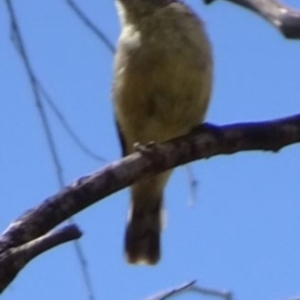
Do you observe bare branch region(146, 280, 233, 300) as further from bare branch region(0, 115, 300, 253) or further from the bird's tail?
the bird's tail

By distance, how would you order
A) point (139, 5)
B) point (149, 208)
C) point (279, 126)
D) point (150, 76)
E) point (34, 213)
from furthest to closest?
point (149, 208)
point (139, 5)
point (150, 76)
point (279, 126)
point (34, 213)

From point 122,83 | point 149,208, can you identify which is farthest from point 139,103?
point 149,208

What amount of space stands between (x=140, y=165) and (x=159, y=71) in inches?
48.5

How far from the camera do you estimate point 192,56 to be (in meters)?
3.24

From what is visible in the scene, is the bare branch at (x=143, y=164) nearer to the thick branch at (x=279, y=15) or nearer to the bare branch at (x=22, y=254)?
the bare branch at (x=22, y=254)

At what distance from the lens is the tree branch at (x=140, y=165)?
5.49ft

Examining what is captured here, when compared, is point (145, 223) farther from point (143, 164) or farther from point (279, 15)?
point (279, 15)

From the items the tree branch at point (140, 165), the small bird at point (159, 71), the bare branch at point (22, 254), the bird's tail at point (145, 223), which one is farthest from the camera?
the bird's tail at point (145, 223)

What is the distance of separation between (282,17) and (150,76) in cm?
152

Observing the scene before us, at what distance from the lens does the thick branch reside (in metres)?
1.68

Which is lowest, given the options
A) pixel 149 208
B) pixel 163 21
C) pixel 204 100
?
pixel 149 208

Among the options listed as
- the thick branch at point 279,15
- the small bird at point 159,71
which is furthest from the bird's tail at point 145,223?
the thick branch at point 279,15

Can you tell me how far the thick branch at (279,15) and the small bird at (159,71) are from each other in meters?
1.34

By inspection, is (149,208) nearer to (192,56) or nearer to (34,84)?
(192,56)
